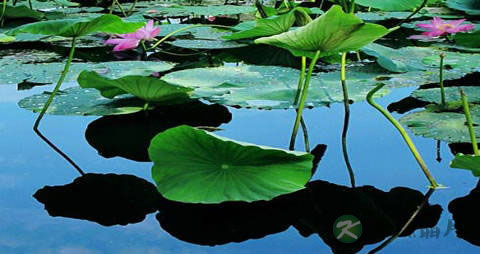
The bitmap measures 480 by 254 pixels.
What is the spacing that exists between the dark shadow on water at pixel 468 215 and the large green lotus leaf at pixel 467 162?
5 cm

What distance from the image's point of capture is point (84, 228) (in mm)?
856

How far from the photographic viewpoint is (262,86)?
1.47 meters

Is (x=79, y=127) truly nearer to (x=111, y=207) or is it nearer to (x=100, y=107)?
(x=100, y=107)

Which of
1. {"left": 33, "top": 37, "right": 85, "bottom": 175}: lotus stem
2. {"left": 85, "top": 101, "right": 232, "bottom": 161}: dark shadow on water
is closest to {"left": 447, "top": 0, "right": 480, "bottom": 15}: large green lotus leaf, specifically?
{"left": 85, "top": 101, "right": 232, "bottom": 161}: dark shadow on water

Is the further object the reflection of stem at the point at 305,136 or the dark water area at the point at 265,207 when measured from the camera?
the reflection of stem at the point at 305,136

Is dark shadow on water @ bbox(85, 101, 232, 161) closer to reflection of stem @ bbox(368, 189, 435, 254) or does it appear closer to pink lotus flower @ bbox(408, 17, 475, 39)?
reflection of stem @ bbox(368, 189, 435, 254)

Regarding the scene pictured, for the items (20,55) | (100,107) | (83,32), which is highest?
(83,32)

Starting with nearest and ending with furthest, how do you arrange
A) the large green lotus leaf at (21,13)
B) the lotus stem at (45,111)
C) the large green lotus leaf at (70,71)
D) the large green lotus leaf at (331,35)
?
the large green lotus leaf at (331,35), the lotus stem at (45,111), the large green lotus leaf at (70,71), the large green lotus leaf at (21,13)

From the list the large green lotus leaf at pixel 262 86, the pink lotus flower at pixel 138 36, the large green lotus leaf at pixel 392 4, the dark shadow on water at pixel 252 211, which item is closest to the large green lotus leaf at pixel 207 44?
the pink lotus flower at pixel 138 36

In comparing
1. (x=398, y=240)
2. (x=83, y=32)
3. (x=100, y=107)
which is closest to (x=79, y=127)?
(x=100, y=107)

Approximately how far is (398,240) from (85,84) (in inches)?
28.5

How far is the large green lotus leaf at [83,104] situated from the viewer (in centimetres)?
135

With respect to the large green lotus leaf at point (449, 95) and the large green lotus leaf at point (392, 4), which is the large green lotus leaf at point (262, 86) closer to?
the large green lotus leaf at point (449, 95)

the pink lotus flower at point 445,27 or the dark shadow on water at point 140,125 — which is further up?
the pink lotus flower at point 445,27
